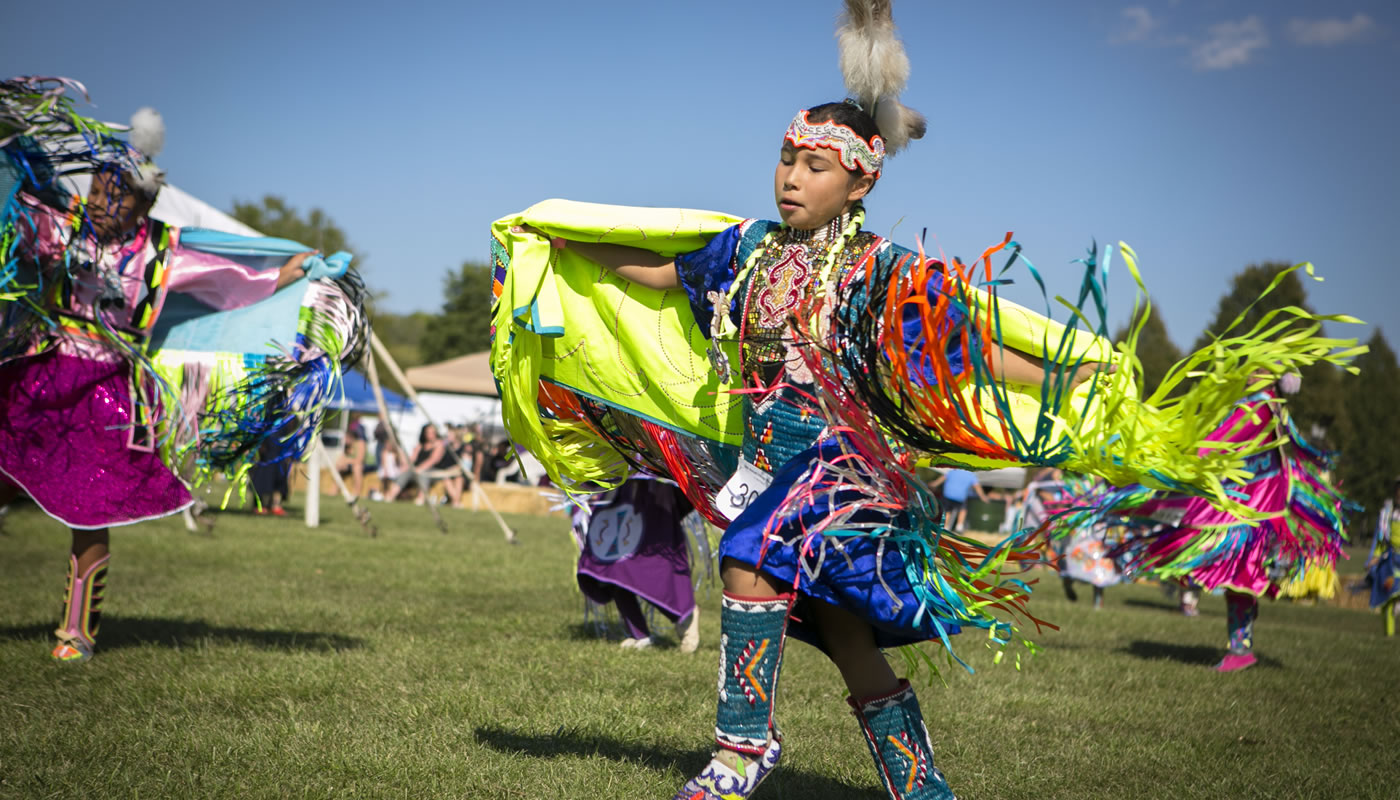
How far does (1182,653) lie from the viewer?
278 inches

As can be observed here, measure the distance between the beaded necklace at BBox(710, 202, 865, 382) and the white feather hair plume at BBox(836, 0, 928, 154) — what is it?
0.24 meters

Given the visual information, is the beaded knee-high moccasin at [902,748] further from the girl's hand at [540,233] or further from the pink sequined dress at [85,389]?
the pink sequined dress at [85,389]

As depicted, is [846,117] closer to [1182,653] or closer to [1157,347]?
[1182,653]

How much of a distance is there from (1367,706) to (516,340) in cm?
456

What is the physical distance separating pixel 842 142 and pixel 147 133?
324 cm

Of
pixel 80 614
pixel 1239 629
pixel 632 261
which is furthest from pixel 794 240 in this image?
pixel 1239 629

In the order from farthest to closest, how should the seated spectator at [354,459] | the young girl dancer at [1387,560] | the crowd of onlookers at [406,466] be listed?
the crowd of onlookers at [406,466]
the seated spectator at [354,459]
the young girl dancer at [1387,560]

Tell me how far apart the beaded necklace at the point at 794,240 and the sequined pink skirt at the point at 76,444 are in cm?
264

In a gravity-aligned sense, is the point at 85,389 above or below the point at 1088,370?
below

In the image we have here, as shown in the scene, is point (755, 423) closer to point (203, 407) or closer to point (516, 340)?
point (516, 340)

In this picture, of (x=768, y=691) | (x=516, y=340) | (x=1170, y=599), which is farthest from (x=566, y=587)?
(x=1170, y=599)

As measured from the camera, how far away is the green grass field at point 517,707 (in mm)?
3070

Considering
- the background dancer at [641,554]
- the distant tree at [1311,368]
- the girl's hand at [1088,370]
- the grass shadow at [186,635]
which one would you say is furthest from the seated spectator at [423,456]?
the distant tree at [1311,368]

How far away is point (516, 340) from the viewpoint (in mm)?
3143
